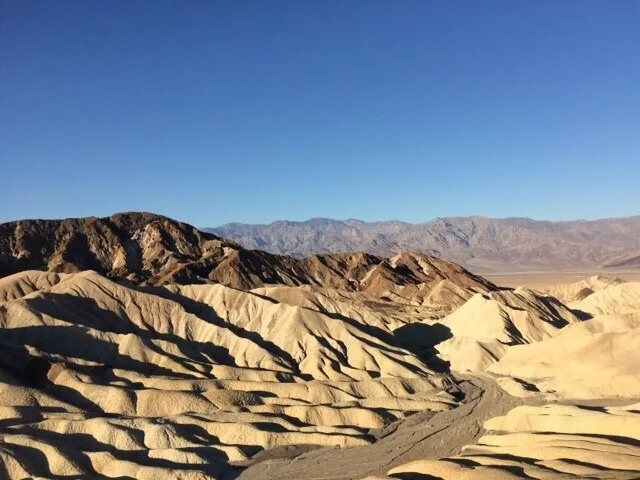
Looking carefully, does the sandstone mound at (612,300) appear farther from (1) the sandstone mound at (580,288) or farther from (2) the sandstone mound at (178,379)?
(2) the sandstone mound at (178,379)

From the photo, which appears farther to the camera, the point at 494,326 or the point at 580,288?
the point at 580,288

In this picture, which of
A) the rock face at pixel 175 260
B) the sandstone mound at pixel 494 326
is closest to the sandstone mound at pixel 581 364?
the sandstone mound at pixel 494 326

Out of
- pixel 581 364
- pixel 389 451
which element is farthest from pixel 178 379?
pixel 581 364

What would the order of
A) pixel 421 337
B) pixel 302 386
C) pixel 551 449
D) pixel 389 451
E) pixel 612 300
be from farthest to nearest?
pixel 612 300 < pixel 421 337 < pixel 302 386 < pixel 389 451 < pixel 551 449

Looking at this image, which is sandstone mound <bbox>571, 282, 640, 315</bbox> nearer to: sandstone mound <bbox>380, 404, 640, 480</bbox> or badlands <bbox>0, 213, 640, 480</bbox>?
badlands <bbox>0, 213, 640, 480</bbox>

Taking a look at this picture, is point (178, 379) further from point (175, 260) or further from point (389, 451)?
point (175, 260)

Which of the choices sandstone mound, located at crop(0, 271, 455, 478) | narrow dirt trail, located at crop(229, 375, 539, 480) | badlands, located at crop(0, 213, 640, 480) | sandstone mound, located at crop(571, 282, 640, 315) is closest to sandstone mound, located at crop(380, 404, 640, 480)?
badlands, located at crop(0, 213, 640, 480)

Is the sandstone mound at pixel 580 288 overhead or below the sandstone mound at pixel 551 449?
overhead
